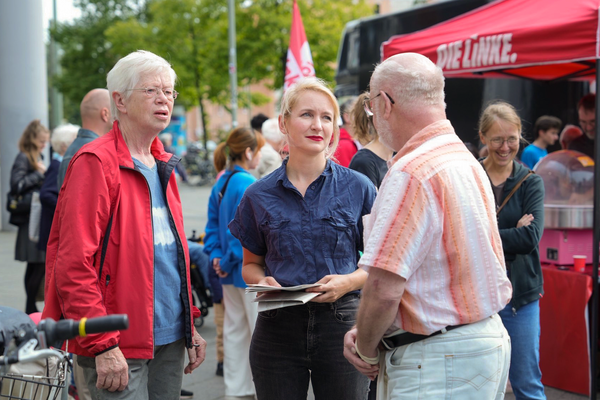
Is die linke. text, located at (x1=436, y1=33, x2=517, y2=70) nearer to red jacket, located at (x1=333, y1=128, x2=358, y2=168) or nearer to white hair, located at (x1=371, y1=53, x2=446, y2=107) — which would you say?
red jacket, located at (x1=333, y1=128, x2=358, y2=168)

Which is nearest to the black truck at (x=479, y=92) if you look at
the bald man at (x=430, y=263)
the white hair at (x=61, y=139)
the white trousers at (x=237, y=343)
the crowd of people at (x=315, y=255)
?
the white hair at (x=61, y=139)

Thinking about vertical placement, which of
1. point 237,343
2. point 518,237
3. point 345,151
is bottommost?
point 237,343

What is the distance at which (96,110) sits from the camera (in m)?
4.36

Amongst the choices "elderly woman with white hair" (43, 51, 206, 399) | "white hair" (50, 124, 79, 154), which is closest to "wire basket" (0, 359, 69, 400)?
"elderly woman with white hair" (43, 51, 206, 399)

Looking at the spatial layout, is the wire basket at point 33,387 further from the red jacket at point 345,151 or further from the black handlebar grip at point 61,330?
the red jacket at point 345,151

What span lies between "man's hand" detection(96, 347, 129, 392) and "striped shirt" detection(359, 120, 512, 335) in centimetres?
95

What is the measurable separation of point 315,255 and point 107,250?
844mm

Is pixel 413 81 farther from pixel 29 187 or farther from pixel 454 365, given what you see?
pixel 29 187

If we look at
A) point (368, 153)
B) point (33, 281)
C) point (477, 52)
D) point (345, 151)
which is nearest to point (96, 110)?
point (368, 153)

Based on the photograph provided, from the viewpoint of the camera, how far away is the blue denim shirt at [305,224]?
8.88ft

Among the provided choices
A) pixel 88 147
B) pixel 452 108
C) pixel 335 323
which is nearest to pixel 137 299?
pixel 88 147

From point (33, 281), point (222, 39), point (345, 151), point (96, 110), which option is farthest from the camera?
point (222, 39)

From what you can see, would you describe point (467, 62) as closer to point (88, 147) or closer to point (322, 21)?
point (88, 147)

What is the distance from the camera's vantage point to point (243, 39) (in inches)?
931
